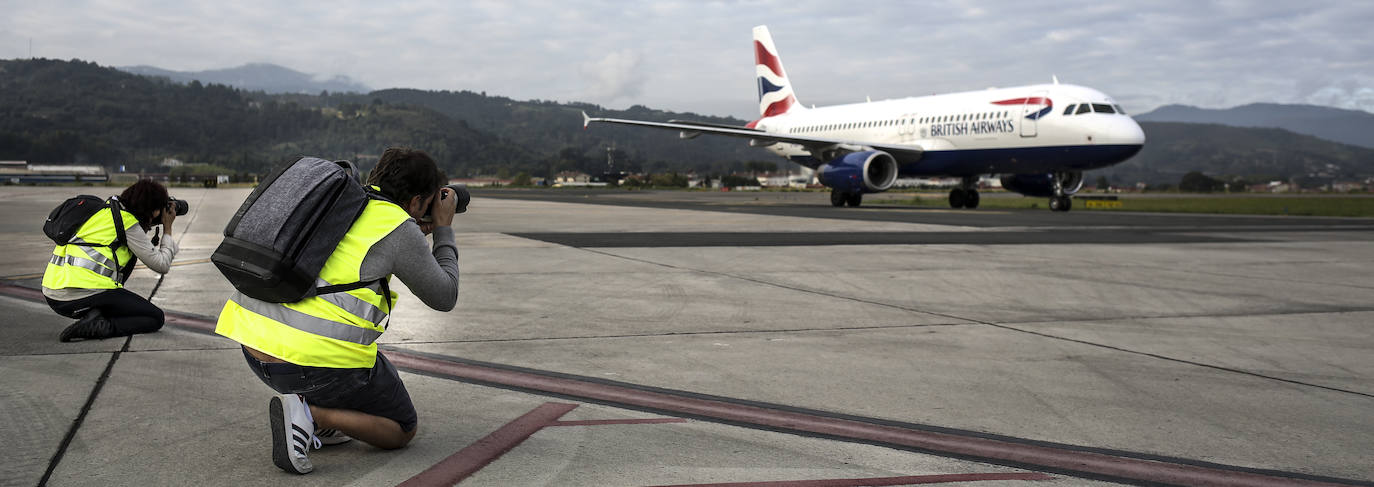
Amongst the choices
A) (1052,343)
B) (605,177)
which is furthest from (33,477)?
(605,177)

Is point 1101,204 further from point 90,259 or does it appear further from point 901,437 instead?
point 90,259

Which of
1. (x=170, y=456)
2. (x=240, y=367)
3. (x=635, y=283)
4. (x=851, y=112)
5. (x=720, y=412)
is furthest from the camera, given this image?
(x=851, y=112)

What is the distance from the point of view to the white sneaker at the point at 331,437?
349 cm

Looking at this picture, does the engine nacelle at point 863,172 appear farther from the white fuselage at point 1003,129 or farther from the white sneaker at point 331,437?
the white sneaker at point 331,437

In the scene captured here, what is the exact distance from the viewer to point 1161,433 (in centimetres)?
375

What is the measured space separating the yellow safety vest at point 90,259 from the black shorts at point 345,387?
3302mm

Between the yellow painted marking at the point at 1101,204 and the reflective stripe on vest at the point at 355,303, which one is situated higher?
the yellow painted marking at the point at 1101,204

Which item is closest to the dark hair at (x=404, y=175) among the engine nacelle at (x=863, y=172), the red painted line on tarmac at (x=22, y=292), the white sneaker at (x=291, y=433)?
the white sneaker at (x=291, y=433)

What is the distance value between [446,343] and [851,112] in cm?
2800

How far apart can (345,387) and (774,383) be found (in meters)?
2.18

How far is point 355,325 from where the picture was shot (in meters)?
3.20

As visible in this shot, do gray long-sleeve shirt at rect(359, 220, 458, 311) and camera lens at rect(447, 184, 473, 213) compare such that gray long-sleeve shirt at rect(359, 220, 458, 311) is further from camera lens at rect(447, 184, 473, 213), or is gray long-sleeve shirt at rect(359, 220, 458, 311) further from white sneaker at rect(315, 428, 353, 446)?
white sneaker at rect(315, 428, 353, 446)

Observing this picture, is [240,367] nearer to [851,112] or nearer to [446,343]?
[446,343]

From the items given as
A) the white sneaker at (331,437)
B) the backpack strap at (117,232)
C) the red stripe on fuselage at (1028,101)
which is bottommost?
the white sneaker at (331,437)
